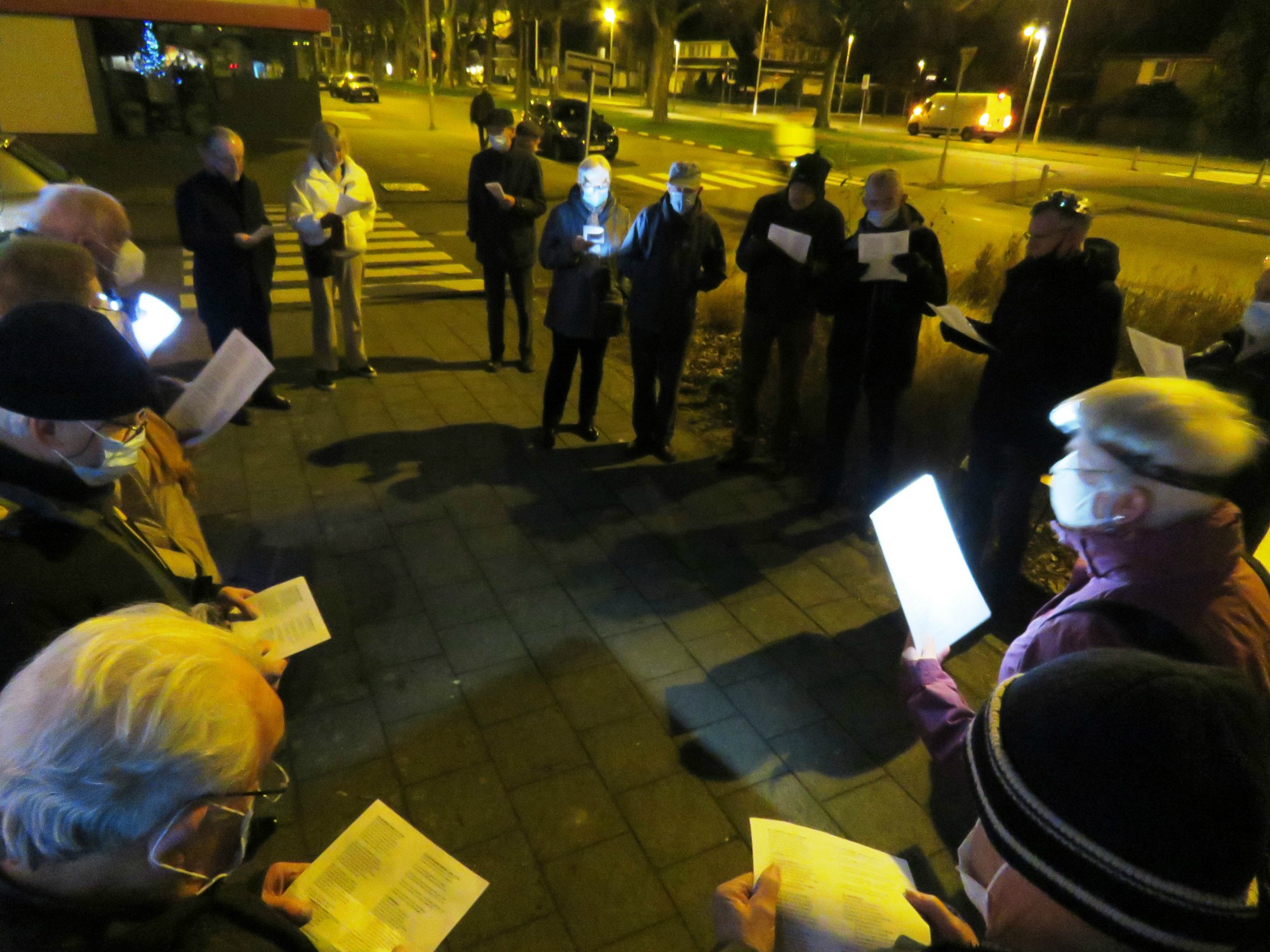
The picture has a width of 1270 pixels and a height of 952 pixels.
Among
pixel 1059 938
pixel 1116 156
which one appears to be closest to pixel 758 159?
pixel 1116 156

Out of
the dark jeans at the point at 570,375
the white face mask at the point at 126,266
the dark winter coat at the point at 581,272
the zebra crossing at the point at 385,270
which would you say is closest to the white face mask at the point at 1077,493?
the dark winter coat at the point at 581,272

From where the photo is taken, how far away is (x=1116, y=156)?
99.5ft

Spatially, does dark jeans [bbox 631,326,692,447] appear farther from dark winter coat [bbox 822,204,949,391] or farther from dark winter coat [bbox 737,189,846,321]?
dark winter coat [bbox 822,204,949,391]

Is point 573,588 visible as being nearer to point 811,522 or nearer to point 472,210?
point 811,522

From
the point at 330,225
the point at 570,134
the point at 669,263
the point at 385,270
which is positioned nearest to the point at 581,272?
the point at 669,263

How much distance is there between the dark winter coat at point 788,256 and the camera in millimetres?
4684

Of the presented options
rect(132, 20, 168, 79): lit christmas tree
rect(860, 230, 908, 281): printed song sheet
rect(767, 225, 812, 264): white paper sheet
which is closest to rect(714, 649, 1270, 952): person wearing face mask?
rect(860, 230, 908, 281): printed song sheet

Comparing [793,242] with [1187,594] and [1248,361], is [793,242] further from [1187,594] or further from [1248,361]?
[1187,594]

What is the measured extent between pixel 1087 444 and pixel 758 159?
25071 millimetres

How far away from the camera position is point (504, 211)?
617 cm

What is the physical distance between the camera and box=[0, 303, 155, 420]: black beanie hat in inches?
64.0

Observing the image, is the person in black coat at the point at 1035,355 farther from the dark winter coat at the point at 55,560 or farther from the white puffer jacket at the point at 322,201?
the white puffer jacket at the point at 322,201

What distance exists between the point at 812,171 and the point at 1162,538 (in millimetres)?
3576

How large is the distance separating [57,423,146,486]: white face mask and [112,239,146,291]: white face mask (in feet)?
7.56
